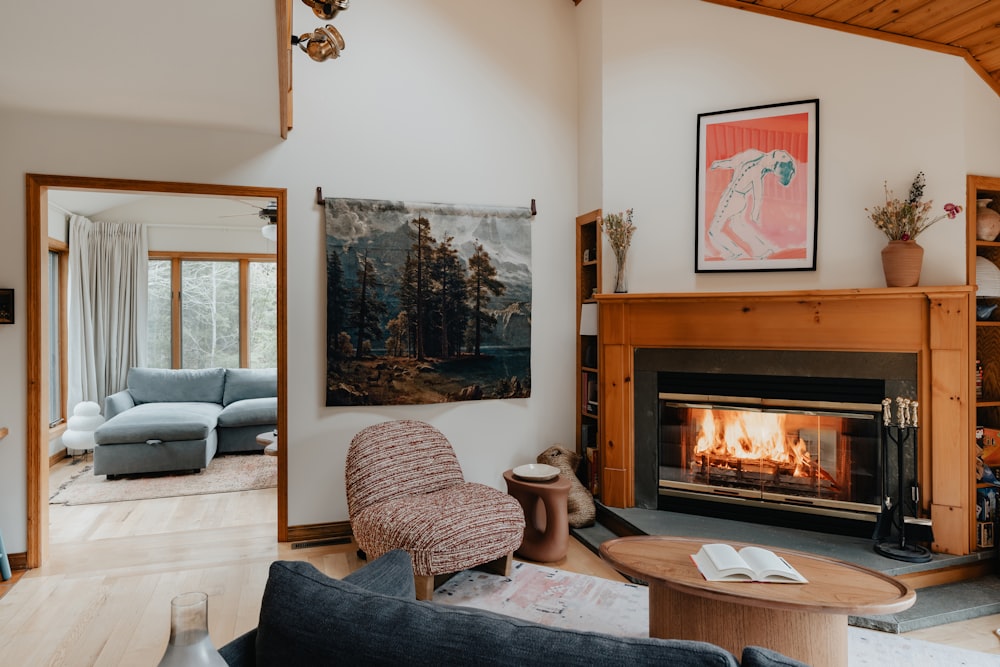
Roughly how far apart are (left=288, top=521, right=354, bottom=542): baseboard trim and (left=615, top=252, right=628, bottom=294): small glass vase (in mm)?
2161

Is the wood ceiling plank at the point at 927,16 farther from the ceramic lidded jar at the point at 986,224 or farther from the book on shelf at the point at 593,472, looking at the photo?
the book on shelf at the point at 593,472

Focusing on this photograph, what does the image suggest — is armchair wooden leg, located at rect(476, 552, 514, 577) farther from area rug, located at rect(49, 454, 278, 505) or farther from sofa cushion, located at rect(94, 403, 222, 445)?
sofa cushion, located at rect(94, 403, 222, 445)

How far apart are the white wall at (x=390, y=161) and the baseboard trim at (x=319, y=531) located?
47mm

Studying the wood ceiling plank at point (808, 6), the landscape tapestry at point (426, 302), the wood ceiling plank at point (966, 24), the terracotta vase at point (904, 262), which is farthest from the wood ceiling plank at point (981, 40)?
the landscape tapestry at point (426, 302)

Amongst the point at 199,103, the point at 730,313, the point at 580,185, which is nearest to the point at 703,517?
the point at 730,313

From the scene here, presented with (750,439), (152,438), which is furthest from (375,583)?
(152,438)

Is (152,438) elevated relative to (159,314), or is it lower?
lower

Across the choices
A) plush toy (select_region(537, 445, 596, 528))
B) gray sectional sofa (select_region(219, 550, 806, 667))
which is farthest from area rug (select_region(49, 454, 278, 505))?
gray sectional sofa (select_region(219, 550, 806, 667))

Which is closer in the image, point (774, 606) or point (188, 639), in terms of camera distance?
point (188, 639)

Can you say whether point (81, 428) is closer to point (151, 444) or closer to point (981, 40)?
point (151, 444)

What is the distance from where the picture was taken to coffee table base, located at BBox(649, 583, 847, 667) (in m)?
1.98

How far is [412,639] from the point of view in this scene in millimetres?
945

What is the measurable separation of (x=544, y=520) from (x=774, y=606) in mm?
1602

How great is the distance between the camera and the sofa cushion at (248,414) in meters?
5.78
